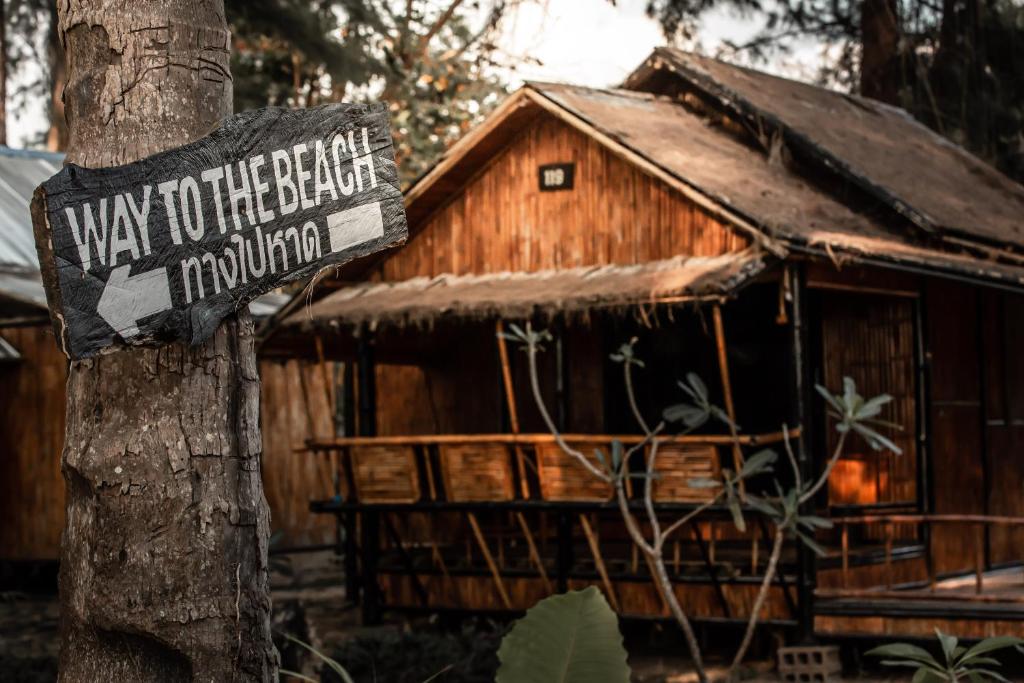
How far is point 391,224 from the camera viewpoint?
3.49m

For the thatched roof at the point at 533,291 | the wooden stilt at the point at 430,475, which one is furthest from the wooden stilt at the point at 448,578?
the thatched roof at the point at 533,291

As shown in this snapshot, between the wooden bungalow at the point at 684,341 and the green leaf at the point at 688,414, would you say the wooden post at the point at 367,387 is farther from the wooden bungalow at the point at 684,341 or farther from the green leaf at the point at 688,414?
the green leaf at the point at 688,414

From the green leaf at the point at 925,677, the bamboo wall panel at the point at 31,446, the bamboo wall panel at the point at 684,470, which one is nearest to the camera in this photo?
the green leaf at the point at 925,677

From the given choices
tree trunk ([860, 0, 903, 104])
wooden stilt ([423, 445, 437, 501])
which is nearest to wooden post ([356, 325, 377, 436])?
wooden stilt ([423, 445, 437, 501])

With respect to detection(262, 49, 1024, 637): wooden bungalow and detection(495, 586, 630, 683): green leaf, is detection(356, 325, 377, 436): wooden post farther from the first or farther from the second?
detection(495, 586, 630, 683): green leaf

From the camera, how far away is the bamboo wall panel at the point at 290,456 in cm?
1739

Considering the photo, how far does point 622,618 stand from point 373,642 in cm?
312

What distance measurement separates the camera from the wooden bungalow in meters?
10.8

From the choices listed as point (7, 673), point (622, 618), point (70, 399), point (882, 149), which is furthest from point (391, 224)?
point (882, 149)

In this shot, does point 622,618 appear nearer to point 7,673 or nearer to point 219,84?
point 7,673

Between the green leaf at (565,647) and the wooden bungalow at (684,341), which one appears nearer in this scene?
the green leaf at (565,647)

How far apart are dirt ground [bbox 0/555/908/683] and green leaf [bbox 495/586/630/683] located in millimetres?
4671

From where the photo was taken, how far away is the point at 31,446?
51.5 ft

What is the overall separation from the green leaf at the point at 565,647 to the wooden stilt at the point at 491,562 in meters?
8.26
